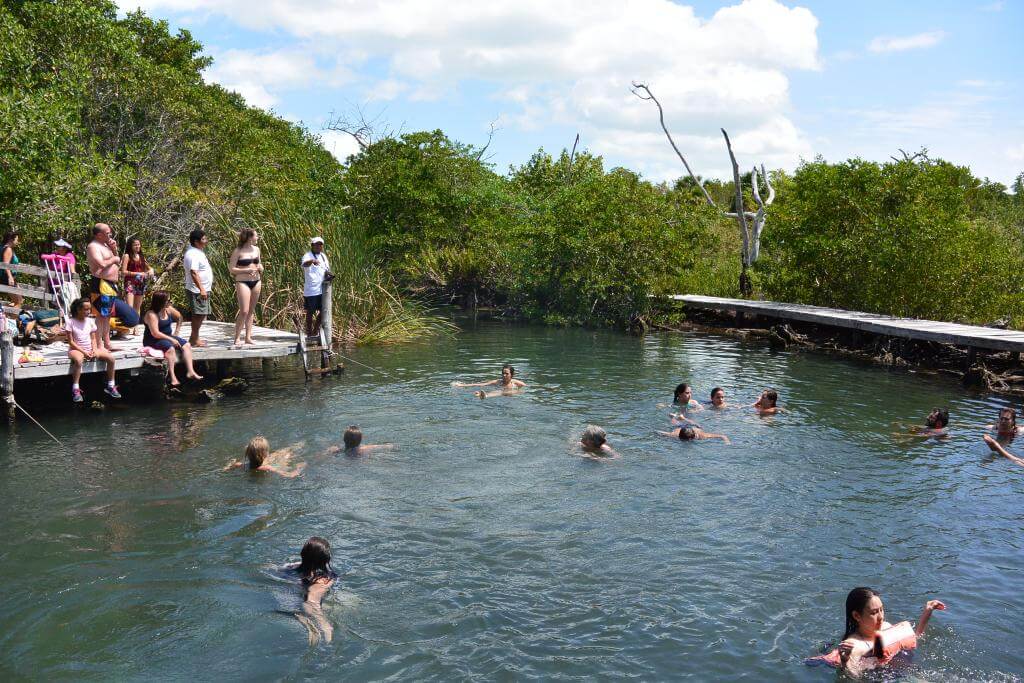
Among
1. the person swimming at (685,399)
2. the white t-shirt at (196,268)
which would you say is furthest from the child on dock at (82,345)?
the person swimming at (685,399)

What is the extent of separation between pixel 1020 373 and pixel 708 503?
12.4 meters

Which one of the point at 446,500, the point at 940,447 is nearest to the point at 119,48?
the point at 446,500

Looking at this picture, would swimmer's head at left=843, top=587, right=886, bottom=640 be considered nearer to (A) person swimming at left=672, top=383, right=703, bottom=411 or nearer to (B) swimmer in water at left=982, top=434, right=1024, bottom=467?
(B) swimmer in water at left=982, top=434, right=1024, bottom=467

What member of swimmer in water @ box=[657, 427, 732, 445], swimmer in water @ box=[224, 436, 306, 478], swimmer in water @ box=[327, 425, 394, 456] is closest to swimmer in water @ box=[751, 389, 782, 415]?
swimmer in water @ box=[657, 427, 732, 445]

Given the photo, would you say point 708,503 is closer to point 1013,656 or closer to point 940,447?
Result: point 1013,656

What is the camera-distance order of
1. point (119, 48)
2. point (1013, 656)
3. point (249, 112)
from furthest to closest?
point (249, 112) < point (119, 48) < point (1013, 656)

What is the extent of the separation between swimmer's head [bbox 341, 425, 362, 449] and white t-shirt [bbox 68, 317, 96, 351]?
462 cm

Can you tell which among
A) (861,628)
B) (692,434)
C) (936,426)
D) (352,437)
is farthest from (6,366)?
(936,426)

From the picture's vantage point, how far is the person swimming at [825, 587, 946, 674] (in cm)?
666

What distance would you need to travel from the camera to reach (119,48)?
22.3m

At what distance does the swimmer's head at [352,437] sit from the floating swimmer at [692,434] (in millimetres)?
4762

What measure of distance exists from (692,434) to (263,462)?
6311 millimetres

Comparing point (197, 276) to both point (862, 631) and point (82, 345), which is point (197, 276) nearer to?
point (82, 345)

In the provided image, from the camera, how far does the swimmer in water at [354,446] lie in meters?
12.3
